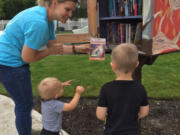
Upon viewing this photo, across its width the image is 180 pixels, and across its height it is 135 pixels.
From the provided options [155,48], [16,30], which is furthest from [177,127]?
[16,30]

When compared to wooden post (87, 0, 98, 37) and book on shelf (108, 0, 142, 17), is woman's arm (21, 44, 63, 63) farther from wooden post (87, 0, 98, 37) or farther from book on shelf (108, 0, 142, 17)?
book on shelf (108, 0, 142, 17)

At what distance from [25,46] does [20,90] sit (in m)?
0.49

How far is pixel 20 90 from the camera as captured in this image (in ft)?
6.58

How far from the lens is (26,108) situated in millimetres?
2107

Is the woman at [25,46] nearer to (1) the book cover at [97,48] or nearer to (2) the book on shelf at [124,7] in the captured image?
(1) the book cover at [97,48]

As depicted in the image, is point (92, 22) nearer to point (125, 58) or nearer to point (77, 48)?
point (77, 48)

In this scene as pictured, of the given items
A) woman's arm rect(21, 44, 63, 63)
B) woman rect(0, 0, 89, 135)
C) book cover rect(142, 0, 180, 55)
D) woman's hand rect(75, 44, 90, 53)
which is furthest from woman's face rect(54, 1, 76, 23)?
book cover rect(142, 0, 180, 55)

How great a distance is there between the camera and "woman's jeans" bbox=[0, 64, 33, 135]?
6.36ft

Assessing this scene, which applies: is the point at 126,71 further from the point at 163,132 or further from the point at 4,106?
the point at 4,106

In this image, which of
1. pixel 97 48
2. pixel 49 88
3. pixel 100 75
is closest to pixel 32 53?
pixel 49 88

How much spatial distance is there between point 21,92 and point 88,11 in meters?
1.13

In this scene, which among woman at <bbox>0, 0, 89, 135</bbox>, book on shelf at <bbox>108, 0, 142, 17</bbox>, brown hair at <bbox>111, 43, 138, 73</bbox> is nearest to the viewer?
brown hair at <bbox>111, 43, 138, 73</bbox>

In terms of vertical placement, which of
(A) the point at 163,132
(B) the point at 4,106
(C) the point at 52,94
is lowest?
(A) the point at 163,132

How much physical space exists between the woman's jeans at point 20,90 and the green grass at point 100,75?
2.15 meters
